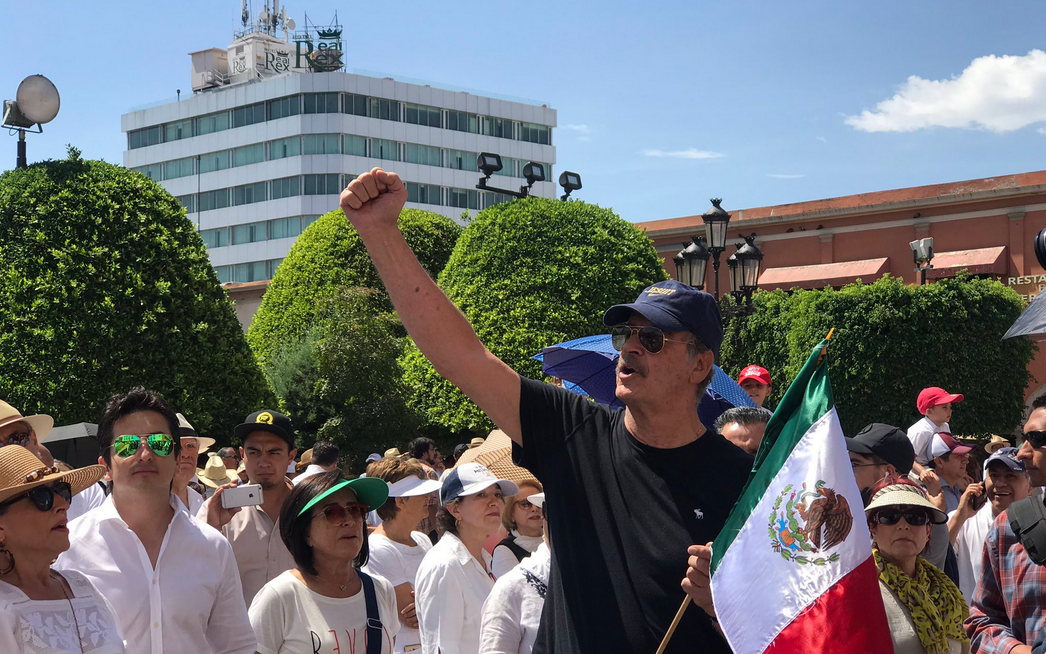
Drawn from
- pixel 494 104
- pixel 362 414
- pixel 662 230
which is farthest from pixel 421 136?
pixel 362 414

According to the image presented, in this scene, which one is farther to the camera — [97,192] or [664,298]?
[97,192]

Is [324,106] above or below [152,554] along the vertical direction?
above

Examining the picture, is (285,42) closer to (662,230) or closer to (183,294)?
(662,230)

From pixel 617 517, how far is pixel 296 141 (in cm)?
6879

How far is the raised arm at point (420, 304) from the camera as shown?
2.91 m

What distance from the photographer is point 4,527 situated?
3.70 meters

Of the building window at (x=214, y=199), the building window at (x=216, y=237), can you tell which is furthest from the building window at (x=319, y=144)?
the building window at (x=216, y=237)

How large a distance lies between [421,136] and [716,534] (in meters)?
70.3

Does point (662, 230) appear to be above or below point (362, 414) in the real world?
above

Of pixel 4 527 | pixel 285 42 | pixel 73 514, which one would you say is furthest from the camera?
pixel 285 42

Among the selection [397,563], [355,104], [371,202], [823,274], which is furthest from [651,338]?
[355,104]

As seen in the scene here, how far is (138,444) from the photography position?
167 inches

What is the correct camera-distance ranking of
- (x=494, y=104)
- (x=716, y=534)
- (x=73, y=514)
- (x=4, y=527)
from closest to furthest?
(x=716, y=534)
(x=4, y=527)
(x=73, y=514)
(x=494, y=104)

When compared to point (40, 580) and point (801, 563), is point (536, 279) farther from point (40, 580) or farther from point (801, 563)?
point (801, 563)
